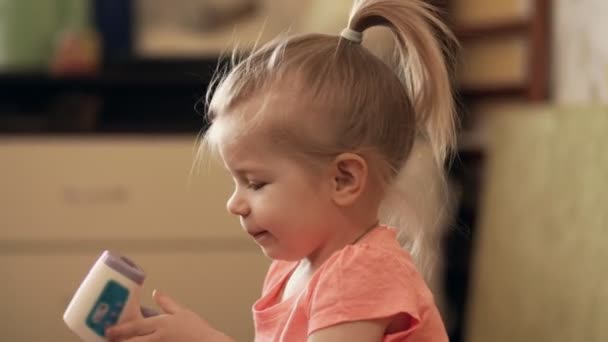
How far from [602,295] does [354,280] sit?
55 cm

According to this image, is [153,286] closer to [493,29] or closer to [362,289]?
[493,29]

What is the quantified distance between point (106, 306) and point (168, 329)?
61 millimetres

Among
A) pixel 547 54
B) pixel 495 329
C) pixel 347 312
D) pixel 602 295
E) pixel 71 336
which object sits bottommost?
pixel 71 336

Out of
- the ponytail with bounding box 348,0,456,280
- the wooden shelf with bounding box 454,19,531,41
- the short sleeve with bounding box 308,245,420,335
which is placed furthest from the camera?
the wooden shelf with bounding box 454,19,531,41

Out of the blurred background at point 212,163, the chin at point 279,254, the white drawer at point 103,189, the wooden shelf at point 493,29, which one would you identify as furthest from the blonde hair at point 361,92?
the white drawer at point 103,189

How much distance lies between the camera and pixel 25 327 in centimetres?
→ 196

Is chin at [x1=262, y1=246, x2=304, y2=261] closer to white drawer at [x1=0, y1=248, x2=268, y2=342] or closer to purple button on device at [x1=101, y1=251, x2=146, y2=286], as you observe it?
purple button on device at [x1=101, y1=251, x2=146, y2=286]

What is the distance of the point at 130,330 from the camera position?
0.85 metres

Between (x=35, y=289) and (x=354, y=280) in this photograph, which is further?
(x=35, y=289)

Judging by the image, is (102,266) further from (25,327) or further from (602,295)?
(25,327)

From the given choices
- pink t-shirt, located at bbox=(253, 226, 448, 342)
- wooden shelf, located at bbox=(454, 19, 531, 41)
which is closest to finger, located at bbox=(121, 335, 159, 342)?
pink t-shirt, located at bbox=(253, 226, 448, 342)

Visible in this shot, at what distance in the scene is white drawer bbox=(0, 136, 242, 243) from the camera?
1.96 meters

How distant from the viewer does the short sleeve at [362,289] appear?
2.73ft

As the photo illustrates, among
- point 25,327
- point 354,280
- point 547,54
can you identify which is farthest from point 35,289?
point 354,280
